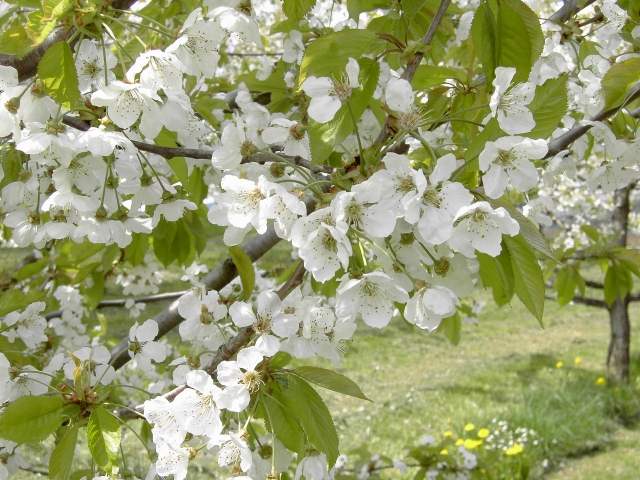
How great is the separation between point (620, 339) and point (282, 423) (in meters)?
5.83

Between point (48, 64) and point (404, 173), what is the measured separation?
640mm

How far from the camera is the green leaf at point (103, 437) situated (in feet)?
4.40

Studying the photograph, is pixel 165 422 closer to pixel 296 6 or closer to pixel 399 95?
pixel 399 95

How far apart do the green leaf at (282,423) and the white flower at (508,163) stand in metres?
0.57

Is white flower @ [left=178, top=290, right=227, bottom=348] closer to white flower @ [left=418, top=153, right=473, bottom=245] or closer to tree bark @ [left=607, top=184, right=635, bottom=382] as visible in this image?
white flower @ [left=418, top=153, right=473, bottom=245]

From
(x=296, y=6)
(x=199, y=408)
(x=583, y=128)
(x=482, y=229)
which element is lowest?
(x=199, y=408)

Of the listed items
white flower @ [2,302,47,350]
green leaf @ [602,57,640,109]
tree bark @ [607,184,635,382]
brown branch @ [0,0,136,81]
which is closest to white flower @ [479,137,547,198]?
green leaf @ [602,57,640,109]

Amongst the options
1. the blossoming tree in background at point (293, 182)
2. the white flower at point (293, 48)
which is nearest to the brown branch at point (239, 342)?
the blossoming tree in background at point (293, 182)

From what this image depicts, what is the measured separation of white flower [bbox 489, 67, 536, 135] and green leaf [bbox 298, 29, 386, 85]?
27 centimetres

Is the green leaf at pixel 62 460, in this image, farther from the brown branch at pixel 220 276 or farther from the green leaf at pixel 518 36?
the green leaf at pixel 518 36

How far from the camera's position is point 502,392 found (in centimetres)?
663

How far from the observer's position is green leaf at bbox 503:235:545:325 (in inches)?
48.9

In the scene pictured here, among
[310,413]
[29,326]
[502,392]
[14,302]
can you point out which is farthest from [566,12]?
[502,392]

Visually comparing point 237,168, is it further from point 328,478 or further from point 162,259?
point 162,259
